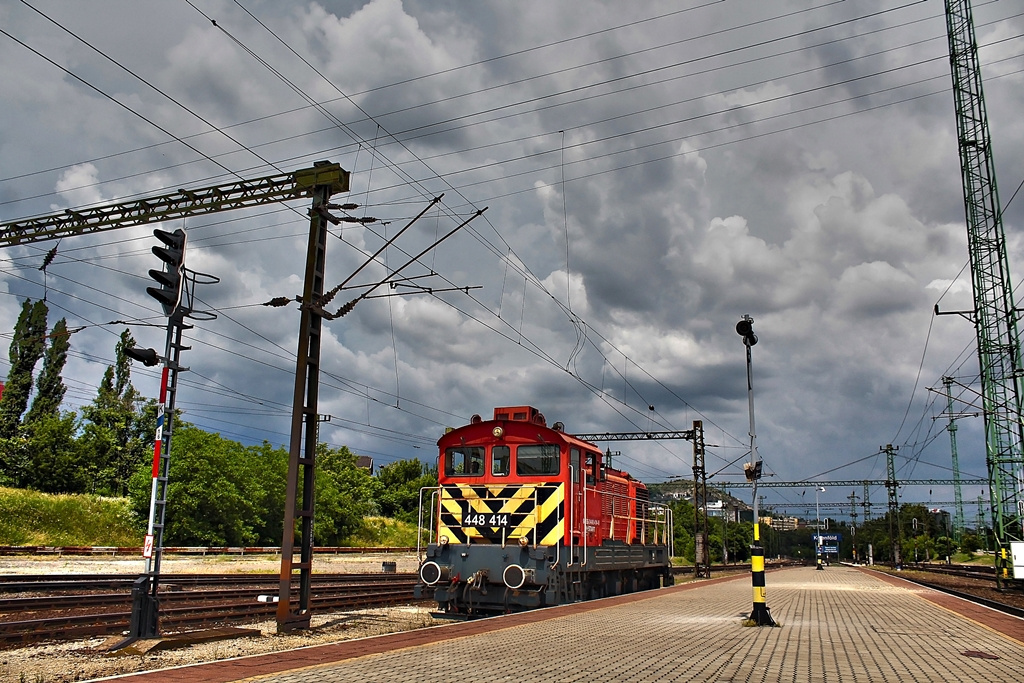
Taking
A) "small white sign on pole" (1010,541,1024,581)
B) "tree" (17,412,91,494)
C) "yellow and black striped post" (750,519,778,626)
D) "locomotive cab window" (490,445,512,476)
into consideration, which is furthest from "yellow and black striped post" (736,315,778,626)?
"tree" (17,412,91,494)

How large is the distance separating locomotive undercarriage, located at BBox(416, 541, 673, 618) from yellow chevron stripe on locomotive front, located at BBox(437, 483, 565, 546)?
0.49 metres

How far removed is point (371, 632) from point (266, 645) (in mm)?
2385

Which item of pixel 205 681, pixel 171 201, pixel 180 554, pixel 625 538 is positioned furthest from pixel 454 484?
pixel 180 554

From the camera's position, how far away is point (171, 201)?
23297 millimetres

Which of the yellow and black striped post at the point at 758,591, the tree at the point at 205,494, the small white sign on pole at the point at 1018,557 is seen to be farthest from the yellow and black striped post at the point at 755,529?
the tree at the point at 205,494

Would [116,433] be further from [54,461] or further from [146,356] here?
[146,356]

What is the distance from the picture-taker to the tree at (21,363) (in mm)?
52622

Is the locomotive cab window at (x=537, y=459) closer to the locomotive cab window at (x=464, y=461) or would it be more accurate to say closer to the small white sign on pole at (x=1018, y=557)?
the locomotive cab window at (x=464, y=461)

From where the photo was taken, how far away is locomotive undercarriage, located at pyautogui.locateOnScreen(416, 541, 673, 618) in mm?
15359

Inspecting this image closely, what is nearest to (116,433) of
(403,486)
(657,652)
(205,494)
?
(205,494)

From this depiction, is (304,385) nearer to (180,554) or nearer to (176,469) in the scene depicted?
(180,554)

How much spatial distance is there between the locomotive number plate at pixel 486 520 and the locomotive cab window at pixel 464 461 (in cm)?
96

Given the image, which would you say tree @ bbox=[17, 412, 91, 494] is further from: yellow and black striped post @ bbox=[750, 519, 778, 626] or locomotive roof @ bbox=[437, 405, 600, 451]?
yellow and black striped post @ bbox=[750, 519, 778, 626]

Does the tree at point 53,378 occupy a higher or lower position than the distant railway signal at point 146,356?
higher
